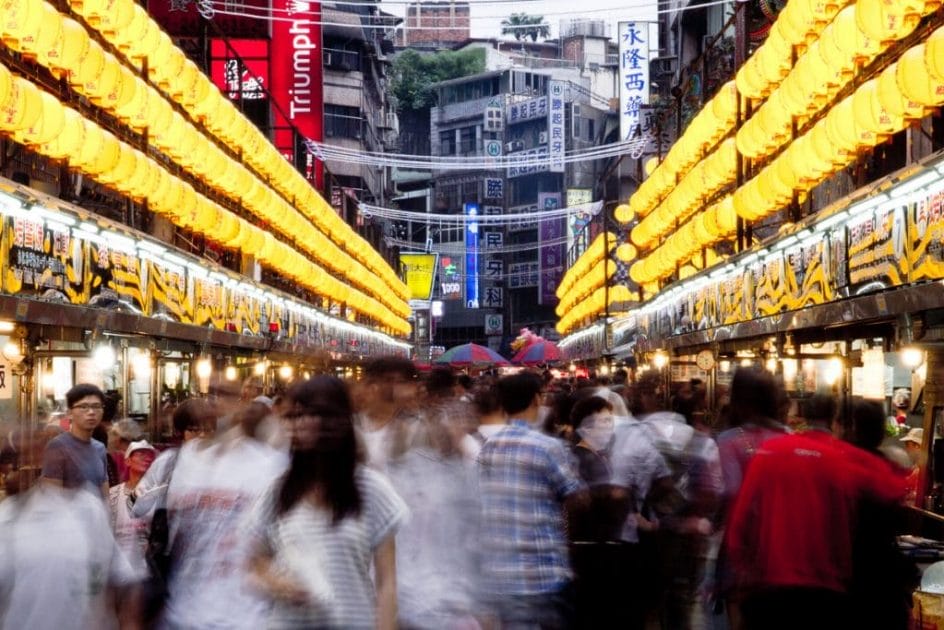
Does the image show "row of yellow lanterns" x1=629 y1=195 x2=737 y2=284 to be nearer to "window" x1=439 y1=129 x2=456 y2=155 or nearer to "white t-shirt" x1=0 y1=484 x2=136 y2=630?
"white t-shirt" x1=0 y1=484 x2=136 y2=630

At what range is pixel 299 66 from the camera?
45812 mm

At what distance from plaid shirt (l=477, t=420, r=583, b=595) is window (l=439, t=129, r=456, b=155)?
90556mm

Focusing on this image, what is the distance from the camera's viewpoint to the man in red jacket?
19.9ft

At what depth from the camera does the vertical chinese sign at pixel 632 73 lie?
5128 centimetres

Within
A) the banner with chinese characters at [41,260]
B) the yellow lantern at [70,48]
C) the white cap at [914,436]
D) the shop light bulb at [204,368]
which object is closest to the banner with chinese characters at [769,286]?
the white cap at [914,436]

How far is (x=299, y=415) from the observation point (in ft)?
15.6

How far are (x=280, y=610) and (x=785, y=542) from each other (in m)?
2.69

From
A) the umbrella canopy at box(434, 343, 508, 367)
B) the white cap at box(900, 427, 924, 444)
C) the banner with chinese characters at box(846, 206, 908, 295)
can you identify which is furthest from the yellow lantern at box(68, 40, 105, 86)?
the umbrella canopy at box(434, 343, 508, 367)

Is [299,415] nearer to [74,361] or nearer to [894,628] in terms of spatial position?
[894,628]

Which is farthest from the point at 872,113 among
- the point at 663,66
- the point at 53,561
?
the point at 663,66

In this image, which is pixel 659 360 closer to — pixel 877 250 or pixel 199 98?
pixel 199 98

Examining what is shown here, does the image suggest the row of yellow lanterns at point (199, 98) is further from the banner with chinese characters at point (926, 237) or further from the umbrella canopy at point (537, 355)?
the umbrella canopy at point (537, 355)

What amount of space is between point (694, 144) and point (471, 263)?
6816cm

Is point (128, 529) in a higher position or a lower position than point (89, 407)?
lower
